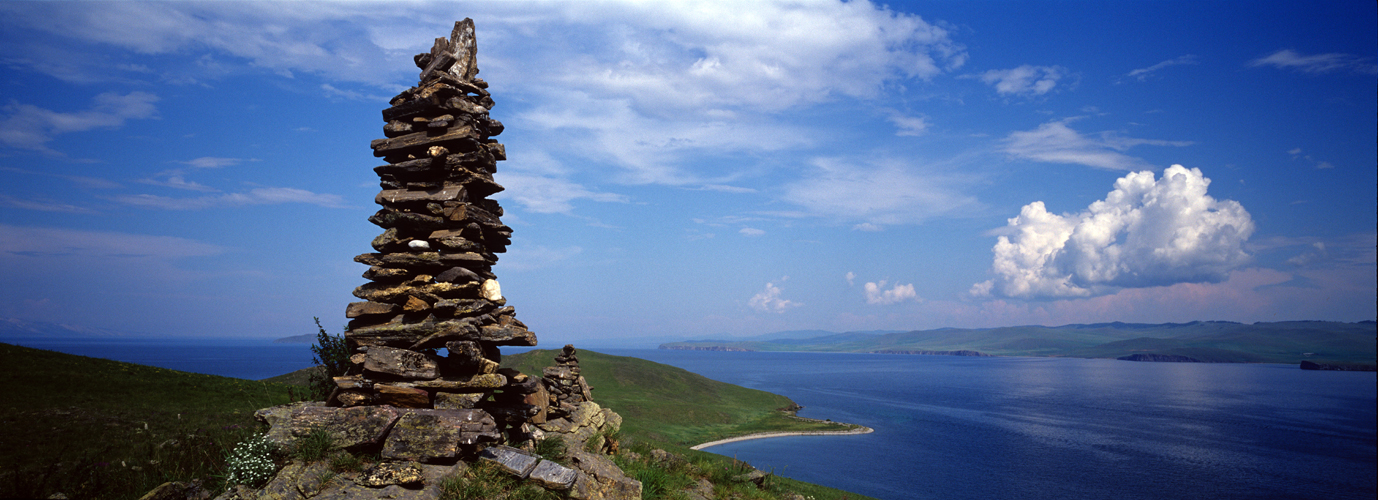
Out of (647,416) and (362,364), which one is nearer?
(362,364)

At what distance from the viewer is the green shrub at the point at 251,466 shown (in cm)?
962

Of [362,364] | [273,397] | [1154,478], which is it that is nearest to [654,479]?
[362,364]

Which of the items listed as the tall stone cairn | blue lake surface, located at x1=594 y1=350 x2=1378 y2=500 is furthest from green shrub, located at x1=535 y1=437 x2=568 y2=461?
blue lake surface, located at x1=594 y1=350 x2=1378 y2=500

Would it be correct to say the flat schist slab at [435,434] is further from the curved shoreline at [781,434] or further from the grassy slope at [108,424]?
the curved shoreline at [781,434]

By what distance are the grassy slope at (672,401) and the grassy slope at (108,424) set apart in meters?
51.5

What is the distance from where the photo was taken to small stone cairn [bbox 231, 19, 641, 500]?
10281 millimetres

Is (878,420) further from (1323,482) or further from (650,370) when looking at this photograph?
(1323,482)

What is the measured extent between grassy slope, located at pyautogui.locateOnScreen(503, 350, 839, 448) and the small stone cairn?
59.4m

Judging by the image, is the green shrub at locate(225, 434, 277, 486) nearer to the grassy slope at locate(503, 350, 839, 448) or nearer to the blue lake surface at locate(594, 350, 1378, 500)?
the blue lake surface at locate(594, 350, 1378, 500)

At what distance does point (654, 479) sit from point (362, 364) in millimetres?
6931

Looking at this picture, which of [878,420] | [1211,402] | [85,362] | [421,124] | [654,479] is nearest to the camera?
[421,124]

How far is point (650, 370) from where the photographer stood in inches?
5054

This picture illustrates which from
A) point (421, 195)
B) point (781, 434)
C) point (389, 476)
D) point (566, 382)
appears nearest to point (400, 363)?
point (389, 476)

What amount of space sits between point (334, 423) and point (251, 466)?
1.27 metres
